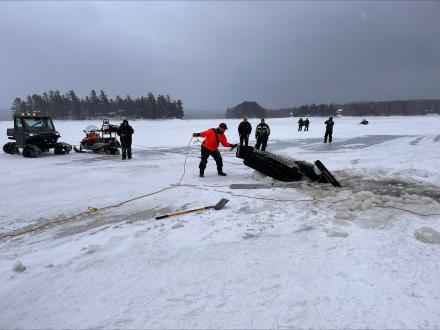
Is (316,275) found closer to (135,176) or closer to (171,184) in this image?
(171,184)

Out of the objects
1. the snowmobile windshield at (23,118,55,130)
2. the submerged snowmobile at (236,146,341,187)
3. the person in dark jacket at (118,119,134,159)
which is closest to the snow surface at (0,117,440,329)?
the submerged snowmobile at (236,146,341,187)

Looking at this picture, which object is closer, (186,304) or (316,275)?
(186,304)

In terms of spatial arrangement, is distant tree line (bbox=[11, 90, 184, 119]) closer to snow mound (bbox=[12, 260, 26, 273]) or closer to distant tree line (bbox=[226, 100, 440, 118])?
distant tree line (bbox=[226, 100, 440, 118])

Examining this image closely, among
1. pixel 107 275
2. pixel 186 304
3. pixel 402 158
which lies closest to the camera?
pixel 186 304

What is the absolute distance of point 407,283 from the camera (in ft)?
10.6

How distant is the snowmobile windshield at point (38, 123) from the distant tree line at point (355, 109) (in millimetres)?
102918

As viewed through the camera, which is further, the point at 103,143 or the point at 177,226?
the point at 103,143

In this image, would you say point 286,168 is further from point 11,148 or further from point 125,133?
point 11,148

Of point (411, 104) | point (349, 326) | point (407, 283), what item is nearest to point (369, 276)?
point (407, 283)

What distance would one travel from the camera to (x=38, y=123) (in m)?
14.6

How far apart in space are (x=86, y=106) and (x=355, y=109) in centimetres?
10771

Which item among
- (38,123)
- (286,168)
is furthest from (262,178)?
(38,123)

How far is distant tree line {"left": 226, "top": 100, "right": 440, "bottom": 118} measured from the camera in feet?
380

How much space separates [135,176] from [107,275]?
5954 millimetres
